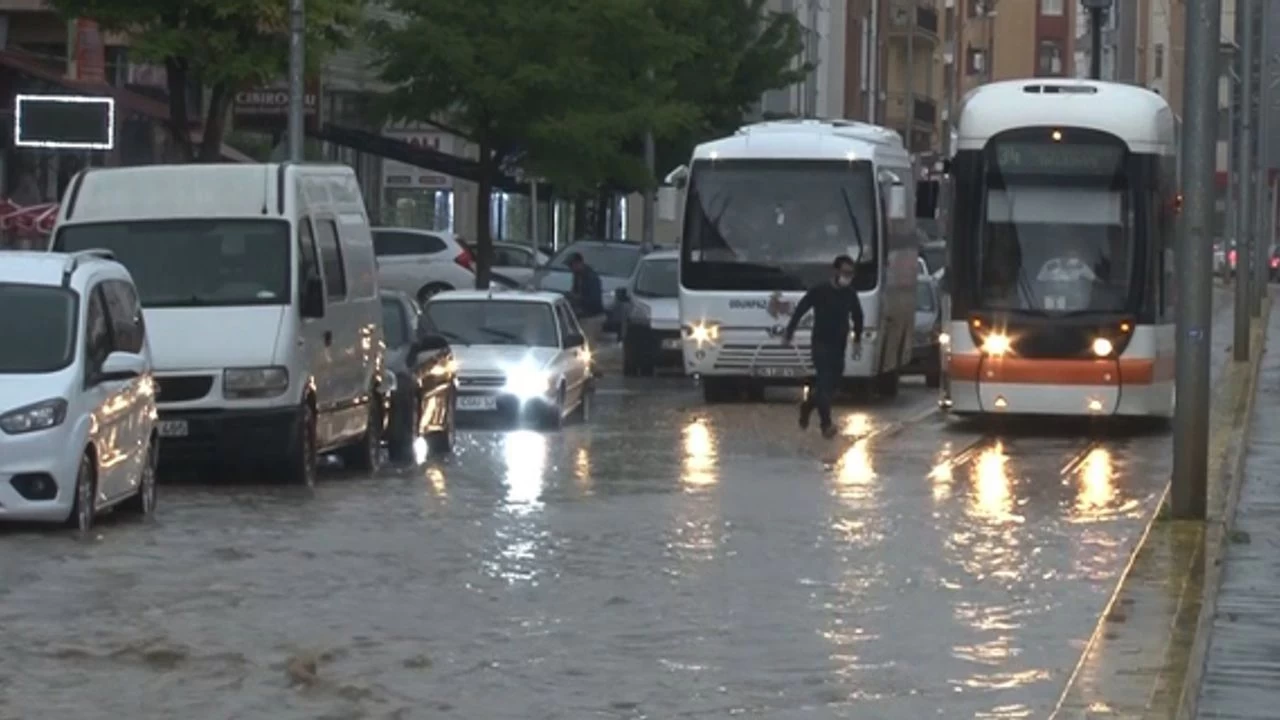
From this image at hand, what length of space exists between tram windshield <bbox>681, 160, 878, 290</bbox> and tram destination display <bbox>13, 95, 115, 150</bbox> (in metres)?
8.88

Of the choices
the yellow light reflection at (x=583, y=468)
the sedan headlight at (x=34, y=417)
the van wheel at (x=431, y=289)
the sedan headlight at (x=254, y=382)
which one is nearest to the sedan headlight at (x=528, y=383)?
the yellow light reflection at (x=583, y=468)

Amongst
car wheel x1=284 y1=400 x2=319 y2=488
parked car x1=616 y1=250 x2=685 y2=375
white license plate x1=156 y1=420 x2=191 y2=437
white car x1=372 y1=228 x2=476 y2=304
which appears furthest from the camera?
white car x1=372 y1=228 x2=476 y2=304

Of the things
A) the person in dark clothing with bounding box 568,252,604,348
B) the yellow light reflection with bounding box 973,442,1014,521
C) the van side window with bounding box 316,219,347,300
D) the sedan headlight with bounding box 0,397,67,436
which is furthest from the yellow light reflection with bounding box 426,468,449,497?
the person in dark clothing with bounding box 568,252,604,348

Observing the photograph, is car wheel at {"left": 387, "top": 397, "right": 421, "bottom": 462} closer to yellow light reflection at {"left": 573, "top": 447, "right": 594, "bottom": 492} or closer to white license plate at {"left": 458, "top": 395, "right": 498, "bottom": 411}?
yellow light reflection at {"left": 573, "top": 447, "right": 594, "bottom": 492}

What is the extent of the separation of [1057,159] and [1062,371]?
2081 mm

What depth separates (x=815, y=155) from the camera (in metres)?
34.3

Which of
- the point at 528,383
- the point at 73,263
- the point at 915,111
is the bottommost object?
the point at 528,383

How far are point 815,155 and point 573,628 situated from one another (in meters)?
21.3

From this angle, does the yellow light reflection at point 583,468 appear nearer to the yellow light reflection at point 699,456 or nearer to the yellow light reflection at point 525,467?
the yellow light reflection at point 525,467

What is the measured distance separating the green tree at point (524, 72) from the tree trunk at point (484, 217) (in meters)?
0.01

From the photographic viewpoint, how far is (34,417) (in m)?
16.6

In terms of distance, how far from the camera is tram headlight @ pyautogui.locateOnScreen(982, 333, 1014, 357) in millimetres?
28172

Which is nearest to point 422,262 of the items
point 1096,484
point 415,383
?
point 415,383

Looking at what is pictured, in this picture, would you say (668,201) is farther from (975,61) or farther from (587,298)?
(975,61)
